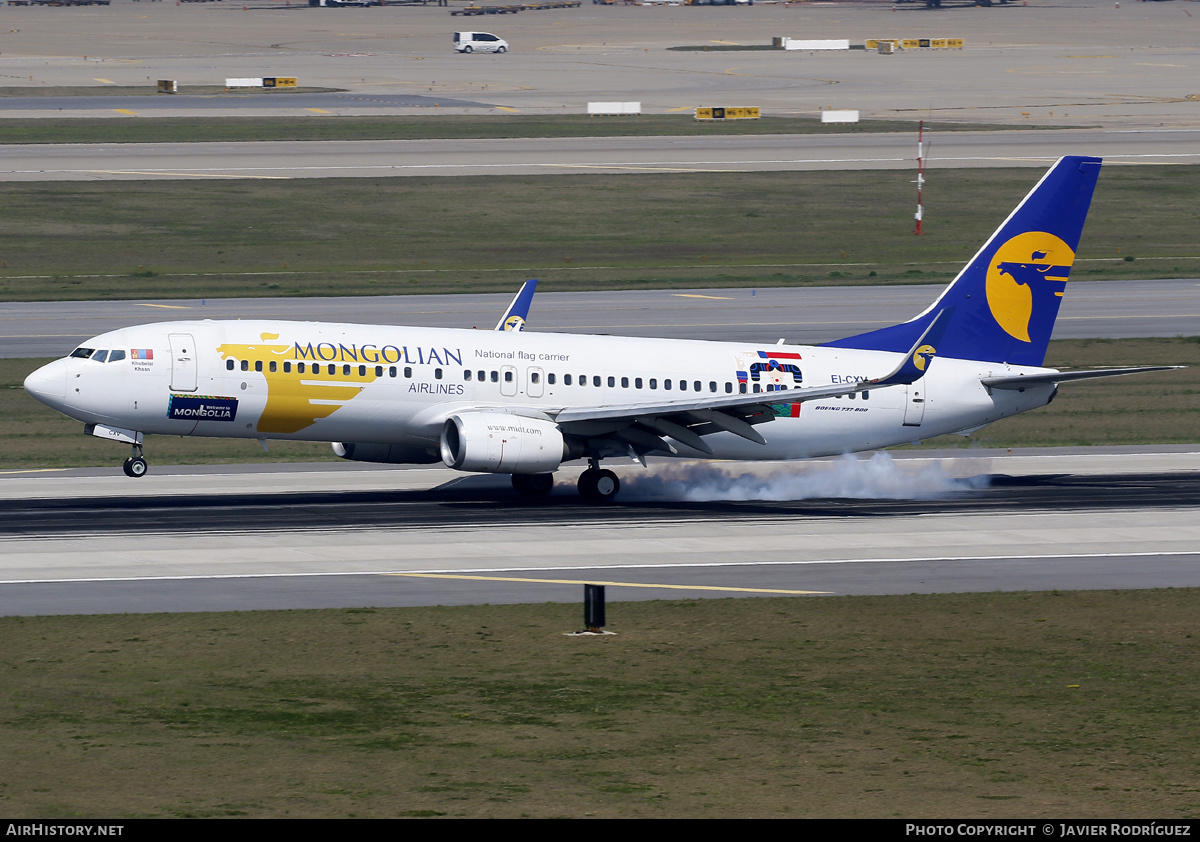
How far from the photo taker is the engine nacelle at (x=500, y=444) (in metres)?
42.5

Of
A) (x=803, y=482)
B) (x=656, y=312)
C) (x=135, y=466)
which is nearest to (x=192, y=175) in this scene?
(x=656, y=312)

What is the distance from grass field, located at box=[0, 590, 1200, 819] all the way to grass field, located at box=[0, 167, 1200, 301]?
172ft

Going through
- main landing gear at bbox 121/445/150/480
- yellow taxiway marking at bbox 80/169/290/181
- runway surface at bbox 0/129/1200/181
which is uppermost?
runway surface at bbox 0/129/1200/181

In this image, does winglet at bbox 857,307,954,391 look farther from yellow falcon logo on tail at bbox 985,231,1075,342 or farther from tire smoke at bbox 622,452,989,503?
tire smoke at bbox 622,452,989,503

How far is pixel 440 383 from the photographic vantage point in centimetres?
4444

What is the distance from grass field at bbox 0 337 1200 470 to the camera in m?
52.7

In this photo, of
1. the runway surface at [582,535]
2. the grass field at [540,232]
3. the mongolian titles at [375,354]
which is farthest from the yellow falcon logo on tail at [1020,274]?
the grass field at [540,232]

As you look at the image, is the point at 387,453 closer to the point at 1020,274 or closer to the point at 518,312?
the point at 518,312

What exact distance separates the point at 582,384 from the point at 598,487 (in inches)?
117

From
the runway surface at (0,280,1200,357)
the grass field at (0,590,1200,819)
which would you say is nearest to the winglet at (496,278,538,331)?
the grass field at (0,590,1200,819)

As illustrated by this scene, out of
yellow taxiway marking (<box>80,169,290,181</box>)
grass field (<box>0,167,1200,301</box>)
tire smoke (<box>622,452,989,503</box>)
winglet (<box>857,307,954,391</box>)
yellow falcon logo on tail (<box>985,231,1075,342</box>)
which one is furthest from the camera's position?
yellow taxiway marking (<box>80,169,290,181</box>)

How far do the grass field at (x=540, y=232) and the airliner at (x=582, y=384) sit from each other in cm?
3691

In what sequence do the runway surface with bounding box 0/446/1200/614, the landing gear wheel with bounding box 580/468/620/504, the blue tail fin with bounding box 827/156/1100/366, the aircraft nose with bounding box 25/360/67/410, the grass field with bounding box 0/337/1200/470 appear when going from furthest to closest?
1. the grass field with bounding box 0/337/1200/470
2. the blue tail fin with bounding box 827/156/1100/366
3. the landing gear wheel with bounding box 580/468/620/504
4. the aircraft nose with bounding box 25/360/67/410
5. the runway surface with bounding box 0/446/1200/614

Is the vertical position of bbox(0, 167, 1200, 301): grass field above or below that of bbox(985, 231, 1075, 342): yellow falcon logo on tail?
above
